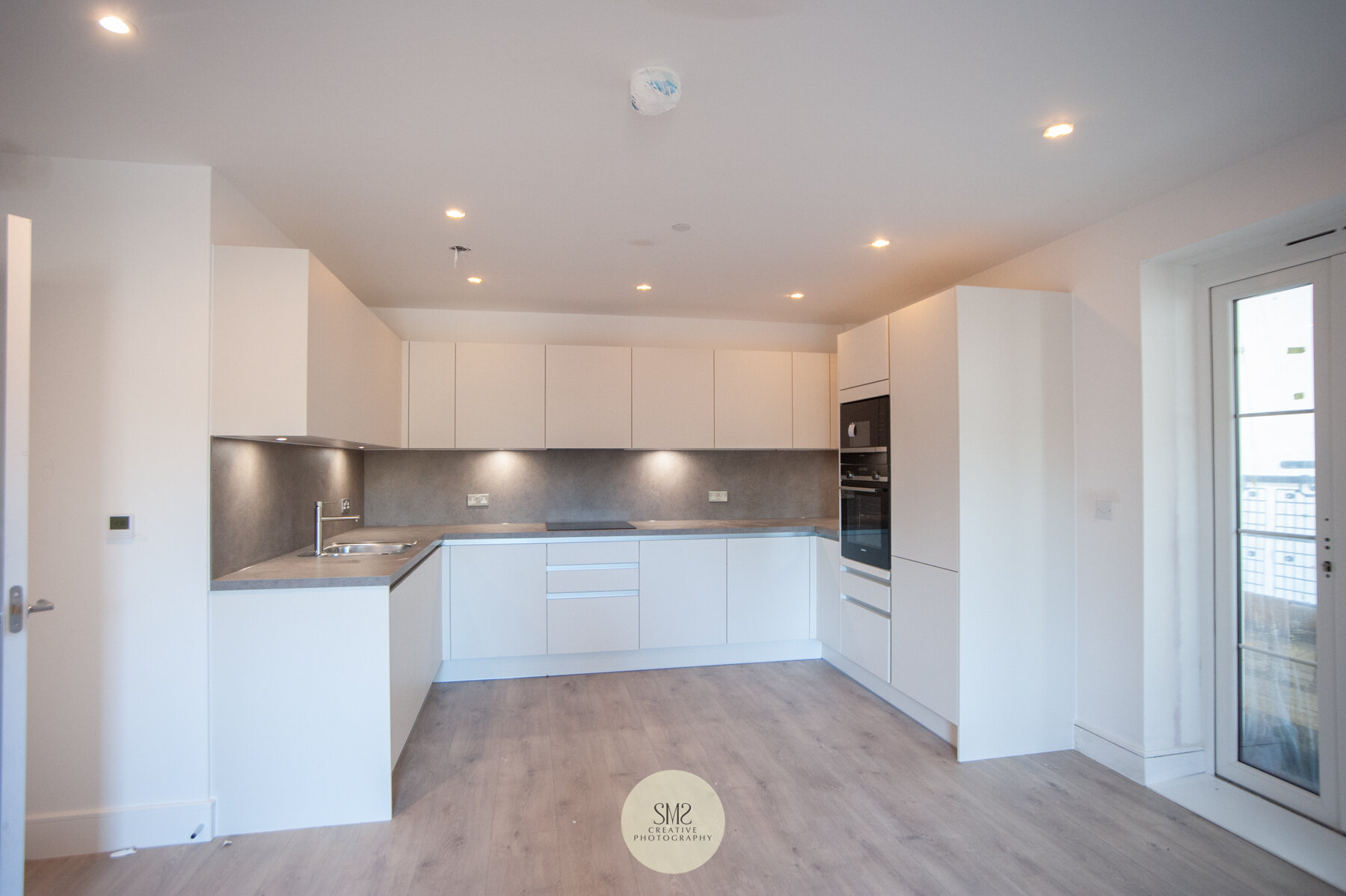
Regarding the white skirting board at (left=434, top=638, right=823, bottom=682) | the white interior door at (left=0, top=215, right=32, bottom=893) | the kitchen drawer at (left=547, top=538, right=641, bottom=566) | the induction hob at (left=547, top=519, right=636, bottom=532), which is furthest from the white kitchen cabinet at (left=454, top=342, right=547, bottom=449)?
the white interior door at (left=0, top=215, right=32, bottom=893)

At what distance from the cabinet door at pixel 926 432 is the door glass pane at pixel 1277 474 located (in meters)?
0.86

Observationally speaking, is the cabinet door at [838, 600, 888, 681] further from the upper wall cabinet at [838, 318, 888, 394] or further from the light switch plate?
the light switch plate

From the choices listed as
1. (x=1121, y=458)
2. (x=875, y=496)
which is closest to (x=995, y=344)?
(x=1121, y=458)

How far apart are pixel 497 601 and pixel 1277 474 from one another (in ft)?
12.3

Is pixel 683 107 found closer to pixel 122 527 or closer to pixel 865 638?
pixel 122 527

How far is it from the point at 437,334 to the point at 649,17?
342 cm

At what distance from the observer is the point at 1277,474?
249 cm

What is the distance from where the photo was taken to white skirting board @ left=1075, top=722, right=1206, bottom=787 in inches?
105

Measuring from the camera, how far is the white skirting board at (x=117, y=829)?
2205 mm

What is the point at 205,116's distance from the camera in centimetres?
203

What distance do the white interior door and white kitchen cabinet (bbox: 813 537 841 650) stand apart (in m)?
3.58

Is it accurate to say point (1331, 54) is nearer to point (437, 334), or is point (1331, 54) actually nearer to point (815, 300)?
point (815, 300)

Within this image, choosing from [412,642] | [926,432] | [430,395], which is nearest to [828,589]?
[926,432]

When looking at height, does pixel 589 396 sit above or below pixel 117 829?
above
